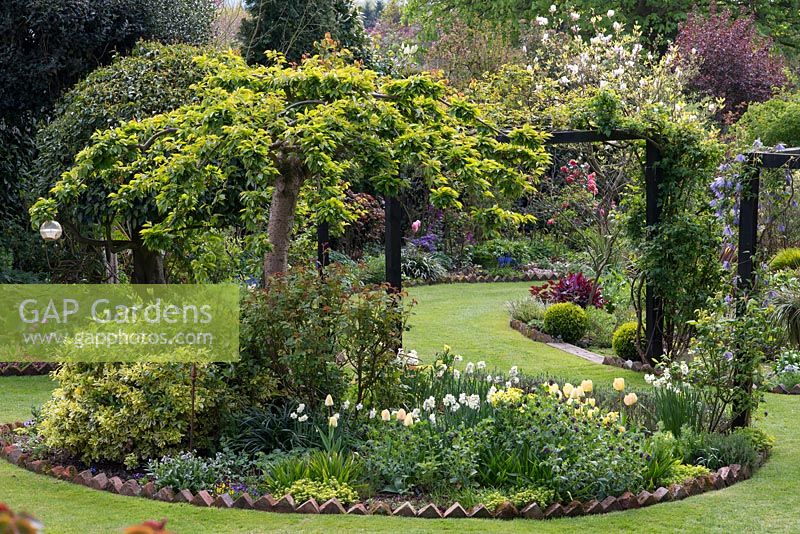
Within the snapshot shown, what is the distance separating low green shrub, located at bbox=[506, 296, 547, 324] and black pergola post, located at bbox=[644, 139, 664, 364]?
2501 mm

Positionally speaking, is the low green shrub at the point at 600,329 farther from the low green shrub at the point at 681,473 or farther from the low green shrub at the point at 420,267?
the low green shrub at the point at 681,473

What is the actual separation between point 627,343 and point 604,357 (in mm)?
331

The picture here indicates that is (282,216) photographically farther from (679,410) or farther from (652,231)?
(652,231)

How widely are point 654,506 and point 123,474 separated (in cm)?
315

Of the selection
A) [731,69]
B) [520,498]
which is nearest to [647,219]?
[520,498]

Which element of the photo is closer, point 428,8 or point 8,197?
point 8,197

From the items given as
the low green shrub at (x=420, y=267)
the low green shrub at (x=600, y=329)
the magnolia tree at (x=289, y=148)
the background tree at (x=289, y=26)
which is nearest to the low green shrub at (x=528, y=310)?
the low green shrub at (x=600, y=329)

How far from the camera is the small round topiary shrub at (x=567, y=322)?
1116cm

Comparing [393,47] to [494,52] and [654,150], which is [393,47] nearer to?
[494,52]

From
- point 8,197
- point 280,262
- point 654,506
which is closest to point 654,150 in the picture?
point 280,262

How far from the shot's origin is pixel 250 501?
17.8ft

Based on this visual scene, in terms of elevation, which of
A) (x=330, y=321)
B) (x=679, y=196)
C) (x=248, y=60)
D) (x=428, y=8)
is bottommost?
(x=330, y=321)

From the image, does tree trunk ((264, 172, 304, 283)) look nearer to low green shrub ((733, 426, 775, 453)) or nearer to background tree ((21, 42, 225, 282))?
background tree ((21, 42, 225, 282))

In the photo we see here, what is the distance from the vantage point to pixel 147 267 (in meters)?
9.85
